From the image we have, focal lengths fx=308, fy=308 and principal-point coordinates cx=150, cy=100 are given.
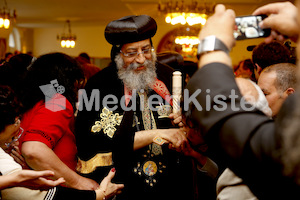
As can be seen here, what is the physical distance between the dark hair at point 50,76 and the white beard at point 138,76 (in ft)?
1.07

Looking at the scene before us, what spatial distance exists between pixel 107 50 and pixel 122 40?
14.1 m

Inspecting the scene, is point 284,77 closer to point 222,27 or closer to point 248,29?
point 248,29

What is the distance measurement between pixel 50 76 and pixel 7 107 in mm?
532

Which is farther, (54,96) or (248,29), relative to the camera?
Answer: (54,96)

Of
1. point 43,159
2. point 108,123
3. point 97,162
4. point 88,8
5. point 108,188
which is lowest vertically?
point 108,188

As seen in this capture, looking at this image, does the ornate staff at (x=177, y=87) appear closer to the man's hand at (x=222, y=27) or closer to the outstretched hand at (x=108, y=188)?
the outstretched hand at (x=108, y=188)

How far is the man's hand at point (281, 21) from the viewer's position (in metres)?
0.87

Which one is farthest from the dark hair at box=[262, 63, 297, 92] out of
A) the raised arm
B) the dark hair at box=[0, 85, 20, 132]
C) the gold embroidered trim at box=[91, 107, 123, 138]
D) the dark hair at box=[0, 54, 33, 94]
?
the dark hair at box=[0, 54, 33, 94]

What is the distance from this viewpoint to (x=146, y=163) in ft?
6.92

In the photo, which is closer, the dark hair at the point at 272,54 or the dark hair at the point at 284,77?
the dark hair at the point at 284,77

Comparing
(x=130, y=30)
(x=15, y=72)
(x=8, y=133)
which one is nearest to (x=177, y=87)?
(x=130, y=30)

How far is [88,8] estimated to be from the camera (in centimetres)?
1120

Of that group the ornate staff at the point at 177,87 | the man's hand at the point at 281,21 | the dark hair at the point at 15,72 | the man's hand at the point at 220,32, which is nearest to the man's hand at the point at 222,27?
the man's hand at the point at 220,32

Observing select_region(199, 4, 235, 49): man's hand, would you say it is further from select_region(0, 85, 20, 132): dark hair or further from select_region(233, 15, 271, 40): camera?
select_region(0, 85, 20, 132): dark hair
